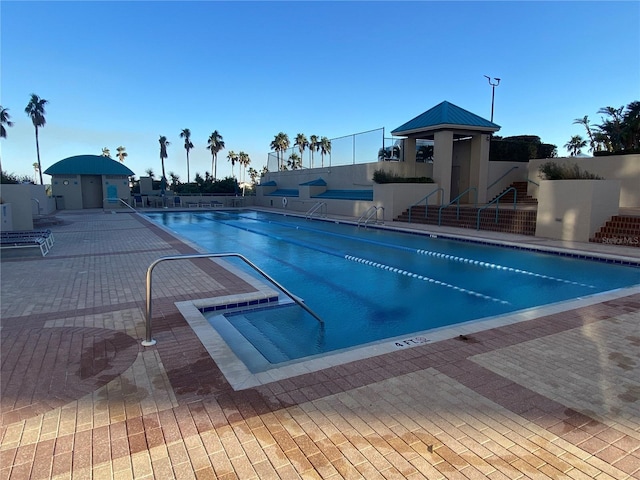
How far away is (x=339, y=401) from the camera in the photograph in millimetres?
2879

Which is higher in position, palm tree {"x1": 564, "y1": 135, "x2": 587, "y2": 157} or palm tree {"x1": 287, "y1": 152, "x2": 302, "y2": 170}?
palm tree {"x1": 564, "y1": 135, "x2": 587, "y2": 157}

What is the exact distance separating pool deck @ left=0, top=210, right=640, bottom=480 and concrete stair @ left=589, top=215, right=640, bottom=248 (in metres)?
7.32

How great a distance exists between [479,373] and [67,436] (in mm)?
2992

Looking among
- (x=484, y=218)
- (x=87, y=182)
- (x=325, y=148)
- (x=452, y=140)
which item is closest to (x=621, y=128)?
(x=452, y=140)

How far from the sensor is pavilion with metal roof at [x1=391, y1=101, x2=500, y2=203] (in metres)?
18.5

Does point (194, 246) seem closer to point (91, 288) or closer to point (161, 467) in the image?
point (91, 288)

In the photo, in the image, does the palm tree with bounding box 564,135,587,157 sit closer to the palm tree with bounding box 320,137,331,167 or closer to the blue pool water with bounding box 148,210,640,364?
the palm tree with bounding box 320,137,331,167

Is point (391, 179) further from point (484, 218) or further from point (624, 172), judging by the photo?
point (624, 172)

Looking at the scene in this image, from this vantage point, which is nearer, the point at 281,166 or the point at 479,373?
the point at 479,373

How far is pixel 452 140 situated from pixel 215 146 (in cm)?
3944

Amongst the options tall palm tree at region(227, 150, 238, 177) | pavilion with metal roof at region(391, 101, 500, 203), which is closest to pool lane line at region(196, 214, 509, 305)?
pavilion with metal roof at region(391, 101, 500, 203)

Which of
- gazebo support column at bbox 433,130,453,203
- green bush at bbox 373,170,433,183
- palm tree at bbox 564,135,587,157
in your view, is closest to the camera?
green bush at bbox 373,170,433,183

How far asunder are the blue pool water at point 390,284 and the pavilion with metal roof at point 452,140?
6.63 meters

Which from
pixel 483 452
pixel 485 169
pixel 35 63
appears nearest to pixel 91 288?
pixel 483 452
